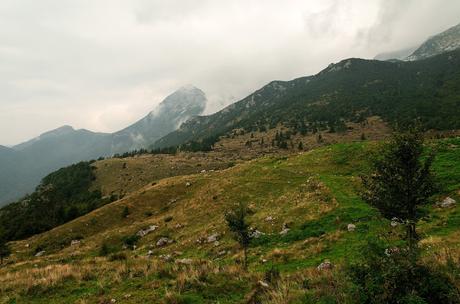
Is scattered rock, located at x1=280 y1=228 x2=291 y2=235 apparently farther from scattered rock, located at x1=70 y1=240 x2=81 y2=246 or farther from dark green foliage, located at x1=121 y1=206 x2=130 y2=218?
dark green foliage, located at x1=121 y1=206 x2=130 y2=218

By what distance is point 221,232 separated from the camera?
117 ft

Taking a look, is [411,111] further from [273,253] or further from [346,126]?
[273,253]

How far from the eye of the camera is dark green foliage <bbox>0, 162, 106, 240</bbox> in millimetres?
70250

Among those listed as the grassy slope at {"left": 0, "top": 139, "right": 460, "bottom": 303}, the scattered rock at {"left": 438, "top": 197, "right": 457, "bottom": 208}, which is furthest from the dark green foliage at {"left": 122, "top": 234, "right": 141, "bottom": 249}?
the scattered rock at {"left": 438, "top": 197, "right": 457, "bottom": 208}

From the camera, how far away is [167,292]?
13750 mm

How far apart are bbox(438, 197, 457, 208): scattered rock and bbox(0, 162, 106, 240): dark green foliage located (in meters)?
68.5

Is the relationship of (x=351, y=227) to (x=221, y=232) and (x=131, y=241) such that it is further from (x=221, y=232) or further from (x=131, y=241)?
(x=131, y=241)

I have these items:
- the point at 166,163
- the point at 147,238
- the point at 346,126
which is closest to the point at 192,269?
the point at 147,238

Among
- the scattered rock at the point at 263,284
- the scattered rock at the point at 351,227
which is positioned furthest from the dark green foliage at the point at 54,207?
the scattered rock at the point at 263,284

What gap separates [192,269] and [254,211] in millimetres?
23284

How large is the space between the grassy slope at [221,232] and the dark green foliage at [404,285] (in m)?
5.23

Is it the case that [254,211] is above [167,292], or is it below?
below

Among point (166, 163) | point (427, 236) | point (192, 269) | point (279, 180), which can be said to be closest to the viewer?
point (192, 269)

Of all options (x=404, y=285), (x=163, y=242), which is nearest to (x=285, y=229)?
(x=163, y=242)
